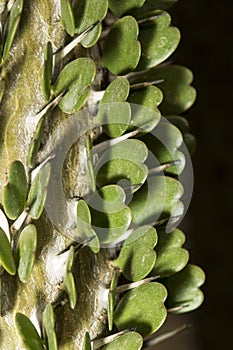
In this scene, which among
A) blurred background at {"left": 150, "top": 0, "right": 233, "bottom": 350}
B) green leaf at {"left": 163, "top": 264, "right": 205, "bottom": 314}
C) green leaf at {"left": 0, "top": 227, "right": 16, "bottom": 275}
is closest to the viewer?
green leaf at {"left": 0, "top": 227, "right": 16, "bottom": 275}

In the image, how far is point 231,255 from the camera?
3.27 ft

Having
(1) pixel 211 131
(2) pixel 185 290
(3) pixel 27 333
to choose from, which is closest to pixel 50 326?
(3) pixel 27 333

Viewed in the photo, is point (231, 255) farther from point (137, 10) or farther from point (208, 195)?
point (137, 10)

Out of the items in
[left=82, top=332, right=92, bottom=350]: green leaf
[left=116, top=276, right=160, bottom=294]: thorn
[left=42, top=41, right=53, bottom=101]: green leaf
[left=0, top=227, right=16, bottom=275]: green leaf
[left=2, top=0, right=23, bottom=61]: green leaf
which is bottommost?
[left=116, top=276, right=160, bottom=294]: thorn

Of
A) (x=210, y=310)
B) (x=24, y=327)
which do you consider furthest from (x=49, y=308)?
(x=210, y=310)

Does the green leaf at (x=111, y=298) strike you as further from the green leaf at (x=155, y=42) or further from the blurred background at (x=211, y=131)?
the blurred background at (x=211, y=131)

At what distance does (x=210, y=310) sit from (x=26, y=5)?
792 mm

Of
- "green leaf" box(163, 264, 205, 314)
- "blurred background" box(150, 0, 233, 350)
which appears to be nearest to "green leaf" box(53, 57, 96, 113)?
"green leaf" box(163, 264, 205, 314)

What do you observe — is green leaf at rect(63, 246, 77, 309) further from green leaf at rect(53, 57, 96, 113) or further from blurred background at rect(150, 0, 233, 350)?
blurred background at rect(150, 0, 233, 350)

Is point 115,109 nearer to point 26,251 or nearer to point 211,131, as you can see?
point 26,251

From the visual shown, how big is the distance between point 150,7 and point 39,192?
124mm

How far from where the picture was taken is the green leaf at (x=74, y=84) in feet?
0.83

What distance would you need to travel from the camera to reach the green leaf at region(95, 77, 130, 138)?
0.88 feet

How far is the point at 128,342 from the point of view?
0.85 ft
